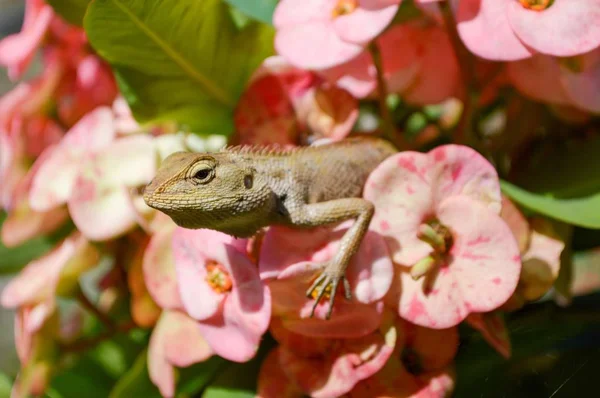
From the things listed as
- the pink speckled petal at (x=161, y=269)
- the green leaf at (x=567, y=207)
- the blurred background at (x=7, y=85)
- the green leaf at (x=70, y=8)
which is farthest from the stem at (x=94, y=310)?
the blurred background at (x=7, y=85)

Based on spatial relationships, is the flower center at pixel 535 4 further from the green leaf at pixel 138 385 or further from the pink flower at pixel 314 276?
the green leaf at pixel 138 385

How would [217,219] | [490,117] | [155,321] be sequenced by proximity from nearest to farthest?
1. [217,219]
2. [155,321]
3. [490,117]

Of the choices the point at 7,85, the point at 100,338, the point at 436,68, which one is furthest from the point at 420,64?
the point at 7,85

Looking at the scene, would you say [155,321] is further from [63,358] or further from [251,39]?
[251,39]

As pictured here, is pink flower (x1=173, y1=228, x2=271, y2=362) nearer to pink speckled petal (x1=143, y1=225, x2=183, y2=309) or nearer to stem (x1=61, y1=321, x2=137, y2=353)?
pink speckled petal (x1=143, y1=225, x2=183, y2=309)

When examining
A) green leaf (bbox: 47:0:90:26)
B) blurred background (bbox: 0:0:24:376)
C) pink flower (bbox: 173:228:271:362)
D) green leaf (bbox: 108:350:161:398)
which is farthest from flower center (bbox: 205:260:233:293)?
blurred background (bbox: 0:0:24:376)

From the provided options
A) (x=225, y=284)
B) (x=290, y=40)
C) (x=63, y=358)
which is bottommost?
(x=63, y=358)

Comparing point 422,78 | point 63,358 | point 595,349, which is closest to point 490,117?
point 422,78
